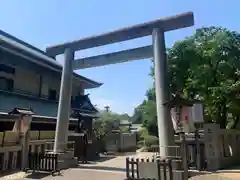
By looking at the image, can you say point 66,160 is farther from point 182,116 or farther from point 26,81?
point 26,81

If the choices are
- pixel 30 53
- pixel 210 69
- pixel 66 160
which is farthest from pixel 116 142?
pixel 210 69

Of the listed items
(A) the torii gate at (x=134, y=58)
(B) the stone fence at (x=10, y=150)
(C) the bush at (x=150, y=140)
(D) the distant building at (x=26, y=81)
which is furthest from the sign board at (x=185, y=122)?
(C) the bush at (x=150, y=140)

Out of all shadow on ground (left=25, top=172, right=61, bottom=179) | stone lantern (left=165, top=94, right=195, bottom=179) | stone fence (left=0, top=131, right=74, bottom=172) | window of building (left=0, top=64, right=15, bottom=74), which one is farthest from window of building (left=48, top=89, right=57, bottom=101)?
stone lantern (left=165, top=94, right=195, bottom=179)

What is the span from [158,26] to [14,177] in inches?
347

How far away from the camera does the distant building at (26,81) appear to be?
15109 millimetres

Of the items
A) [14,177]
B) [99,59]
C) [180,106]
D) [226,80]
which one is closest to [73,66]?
[99,59]

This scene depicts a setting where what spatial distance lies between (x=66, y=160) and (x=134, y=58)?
613 cm

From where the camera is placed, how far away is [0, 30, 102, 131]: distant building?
15109 millimetres

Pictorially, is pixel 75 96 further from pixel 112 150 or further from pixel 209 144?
pixel 209 144

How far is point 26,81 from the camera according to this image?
1864 centimetres

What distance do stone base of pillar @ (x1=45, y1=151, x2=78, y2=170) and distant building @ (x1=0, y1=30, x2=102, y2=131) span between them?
375cm

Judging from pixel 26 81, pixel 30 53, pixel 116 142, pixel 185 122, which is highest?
pixel 30 53

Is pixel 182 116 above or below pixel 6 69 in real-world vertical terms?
below

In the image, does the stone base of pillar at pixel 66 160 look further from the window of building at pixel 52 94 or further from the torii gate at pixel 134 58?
the window of building at pixel 52 94
